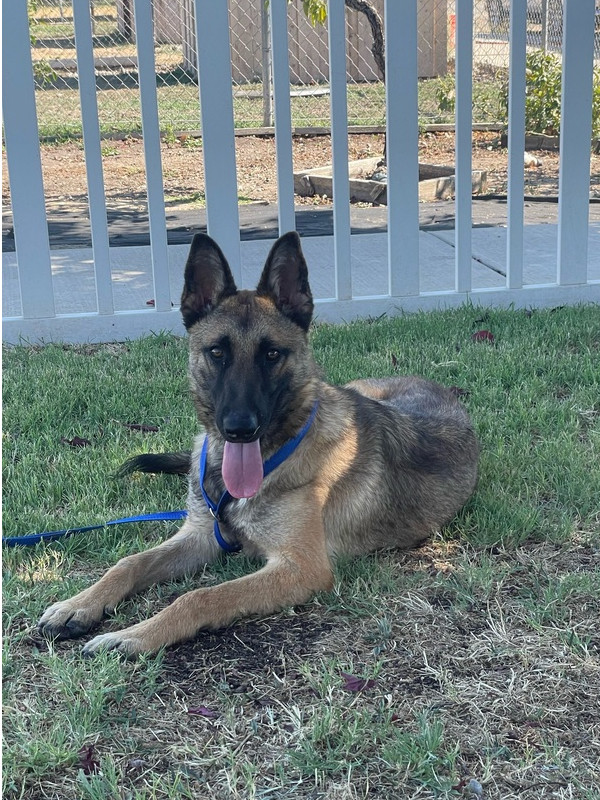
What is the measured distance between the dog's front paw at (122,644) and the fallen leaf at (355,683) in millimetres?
628

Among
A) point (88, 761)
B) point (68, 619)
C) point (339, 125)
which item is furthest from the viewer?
point (339, 125)

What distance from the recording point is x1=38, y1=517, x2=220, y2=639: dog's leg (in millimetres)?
3008

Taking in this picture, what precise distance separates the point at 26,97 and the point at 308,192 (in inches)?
294

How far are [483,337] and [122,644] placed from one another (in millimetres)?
4063

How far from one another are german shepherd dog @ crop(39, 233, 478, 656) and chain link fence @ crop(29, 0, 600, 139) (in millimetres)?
7843

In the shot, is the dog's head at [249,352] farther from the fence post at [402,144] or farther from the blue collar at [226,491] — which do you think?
the fence post at [402,144]

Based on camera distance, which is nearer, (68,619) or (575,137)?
(68,619)

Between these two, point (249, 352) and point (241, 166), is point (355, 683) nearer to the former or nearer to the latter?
point (249, 352)

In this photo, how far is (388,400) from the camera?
4516 mm

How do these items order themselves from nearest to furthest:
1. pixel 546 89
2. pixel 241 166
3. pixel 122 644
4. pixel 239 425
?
pixel 122 644 → pixel 239 425 → pixel 546 89 → pixel 241 166

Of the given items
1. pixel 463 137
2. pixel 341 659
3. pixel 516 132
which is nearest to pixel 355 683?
pixel 341 659

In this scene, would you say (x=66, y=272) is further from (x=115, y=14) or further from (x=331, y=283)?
(x=115, y=14)

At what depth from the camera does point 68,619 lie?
9.90ft

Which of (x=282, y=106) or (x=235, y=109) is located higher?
(x=235, y=109)
